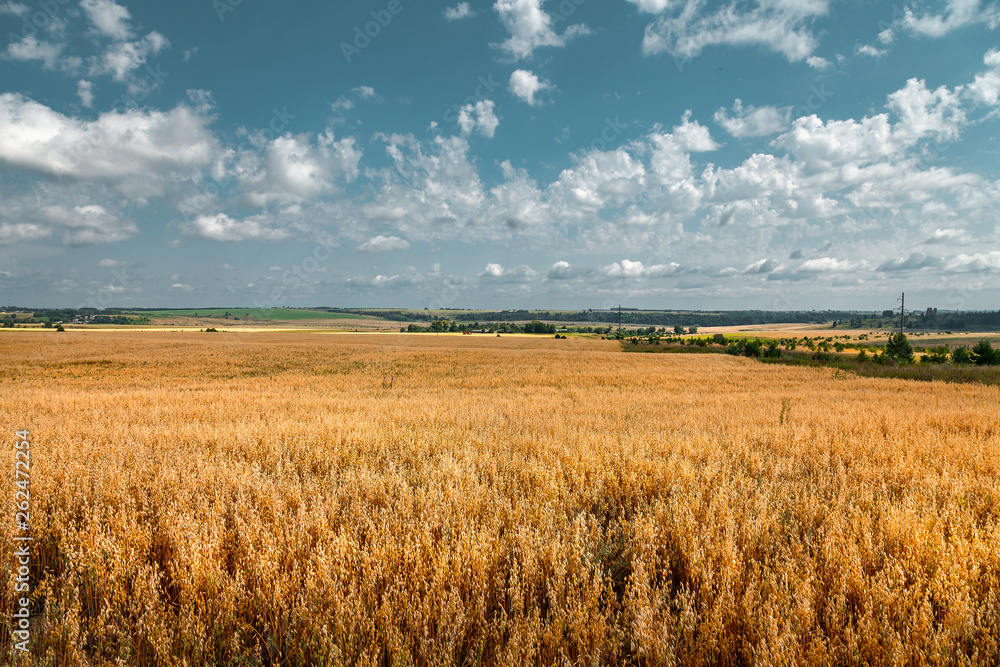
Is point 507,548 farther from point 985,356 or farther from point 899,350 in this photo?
point 899,350

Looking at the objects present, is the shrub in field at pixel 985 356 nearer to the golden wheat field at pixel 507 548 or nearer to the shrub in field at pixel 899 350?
the shrub in field at pixel 899 350

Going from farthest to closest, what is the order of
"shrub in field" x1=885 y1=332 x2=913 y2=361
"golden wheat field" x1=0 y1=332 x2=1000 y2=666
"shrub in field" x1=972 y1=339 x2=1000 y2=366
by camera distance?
1. "shrub in field" x1=885 y1=332 x2=913 y2=361
2. "shrub in field" x1=972 y1=339 x2=1000 y2=366
3. "golden wheat field" x1=0 y1=332 x2=1000 y2=666

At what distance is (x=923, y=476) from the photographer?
691cm

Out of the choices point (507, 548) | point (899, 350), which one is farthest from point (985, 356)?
point (507, 548)

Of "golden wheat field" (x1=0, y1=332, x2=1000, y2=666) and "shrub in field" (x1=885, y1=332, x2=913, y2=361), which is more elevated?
"golden wheat field" (x1=0, y1=332, x2=1000, y2=666)

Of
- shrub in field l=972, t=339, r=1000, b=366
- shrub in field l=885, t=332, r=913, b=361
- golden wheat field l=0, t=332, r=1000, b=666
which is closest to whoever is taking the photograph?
golden wheat field l=0, t=332, r=1000, b=666

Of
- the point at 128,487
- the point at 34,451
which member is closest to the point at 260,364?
the point at 34,451

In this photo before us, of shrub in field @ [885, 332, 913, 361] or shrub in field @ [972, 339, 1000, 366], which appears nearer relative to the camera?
shrub in field @ [972, 339, 1000, 366]

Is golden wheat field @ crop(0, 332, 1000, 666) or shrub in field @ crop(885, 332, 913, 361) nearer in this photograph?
golden wheat field @ crop(0, 332, 1000, 666)

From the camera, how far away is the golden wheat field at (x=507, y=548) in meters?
3.26

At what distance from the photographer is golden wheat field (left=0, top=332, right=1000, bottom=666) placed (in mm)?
3264

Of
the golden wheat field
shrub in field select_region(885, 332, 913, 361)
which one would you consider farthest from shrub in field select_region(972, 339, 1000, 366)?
the golden wheat field

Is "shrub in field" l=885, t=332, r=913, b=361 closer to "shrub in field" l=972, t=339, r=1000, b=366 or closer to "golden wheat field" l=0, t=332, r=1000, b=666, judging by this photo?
"shrub in field" l=972, t=339, r=1000, b=366

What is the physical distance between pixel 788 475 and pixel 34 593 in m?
9.58
